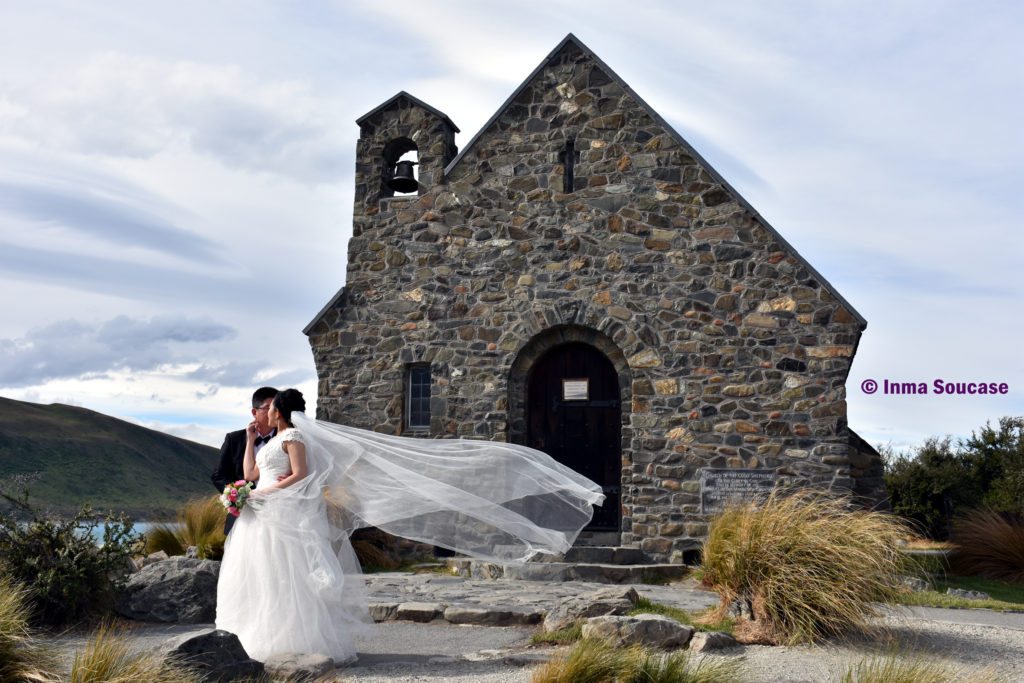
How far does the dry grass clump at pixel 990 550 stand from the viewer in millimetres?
14305

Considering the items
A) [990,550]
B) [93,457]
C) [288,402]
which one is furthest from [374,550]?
[93,457]

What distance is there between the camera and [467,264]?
48.2 feet

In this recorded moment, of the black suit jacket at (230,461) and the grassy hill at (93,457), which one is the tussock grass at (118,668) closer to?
the black suit jacket at (230,461)

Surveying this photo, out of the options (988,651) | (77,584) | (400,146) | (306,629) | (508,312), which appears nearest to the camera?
(306,629)

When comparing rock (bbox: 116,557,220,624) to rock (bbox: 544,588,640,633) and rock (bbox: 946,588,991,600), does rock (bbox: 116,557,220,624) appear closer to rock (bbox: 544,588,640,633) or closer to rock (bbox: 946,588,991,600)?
rock (bbox: 544,588,640,633)

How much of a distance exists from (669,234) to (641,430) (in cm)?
293

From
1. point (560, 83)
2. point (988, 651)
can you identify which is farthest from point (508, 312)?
point (988, 651)

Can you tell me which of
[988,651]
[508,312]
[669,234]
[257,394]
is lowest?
[988,651]

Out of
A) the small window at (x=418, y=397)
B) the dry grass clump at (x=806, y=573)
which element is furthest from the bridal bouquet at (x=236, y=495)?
the small window at (x=418, y=397)

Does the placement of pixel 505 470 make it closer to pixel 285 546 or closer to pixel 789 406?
pixel 285 546

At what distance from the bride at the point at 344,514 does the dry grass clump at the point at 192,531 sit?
5.17 metres

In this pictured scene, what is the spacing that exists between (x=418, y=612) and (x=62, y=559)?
346cm

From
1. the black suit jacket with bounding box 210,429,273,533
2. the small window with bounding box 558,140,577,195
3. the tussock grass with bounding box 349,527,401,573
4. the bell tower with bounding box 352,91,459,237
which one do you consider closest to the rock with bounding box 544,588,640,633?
the black suit jacket with bounding box 210,429,273,533

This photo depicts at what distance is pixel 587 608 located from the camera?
27.1ft
